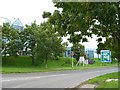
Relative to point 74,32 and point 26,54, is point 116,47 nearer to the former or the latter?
point 74,32

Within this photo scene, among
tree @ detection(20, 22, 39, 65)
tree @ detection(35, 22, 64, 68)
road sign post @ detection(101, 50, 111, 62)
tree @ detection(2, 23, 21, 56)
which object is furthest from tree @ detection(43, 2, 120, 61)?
tree @ detection(20, 22, 39, 65)

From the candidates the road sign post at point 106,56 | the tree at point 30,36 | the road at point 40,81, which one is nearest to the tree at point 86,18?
the road sign post at point 106,56

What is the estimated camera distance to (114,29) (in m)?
14.8

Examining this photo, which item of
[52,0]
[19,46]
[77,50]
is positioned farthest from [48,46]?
[52,0]

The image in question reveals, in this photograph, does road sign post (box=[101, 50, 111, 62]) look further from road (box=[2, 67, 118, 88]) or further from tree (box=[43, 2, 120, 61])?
road (box=[2, 67, 118, 88])

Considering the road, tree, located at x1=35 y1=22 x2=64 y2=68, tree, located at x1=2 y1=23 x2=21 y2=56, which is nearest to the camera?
the road

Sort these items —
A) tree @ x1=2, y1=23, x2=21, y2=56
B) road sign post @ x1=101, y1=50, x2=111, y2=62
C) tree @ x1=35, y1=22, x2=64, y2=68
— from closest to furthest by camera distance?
1. road sign post @ x1=101, y1=50, x2=111, y2=62
2. tree @ x1=35, y1=22, x2=64, y2=68
3. tree @ x1=2, y1=23, x2=21, y2=56

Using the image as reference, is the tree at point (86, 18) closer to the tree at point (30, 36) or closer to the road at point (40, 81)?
the road at point (40, 81)

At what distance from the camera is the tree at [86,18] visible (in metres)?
11.6

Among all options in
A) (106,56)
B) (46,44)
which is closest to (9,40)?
(46,44)

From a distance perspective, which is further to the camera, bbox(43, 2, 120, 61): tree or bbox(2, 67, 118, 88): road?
bbox(2, 67, 118, 88): road

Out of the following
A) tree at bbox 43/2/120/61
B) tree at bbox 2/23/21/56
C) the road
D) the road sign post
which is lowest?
the road

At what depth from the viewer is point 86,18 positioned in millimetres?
13250

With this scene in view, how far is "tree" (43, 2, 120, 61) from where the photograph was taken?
1165cm
